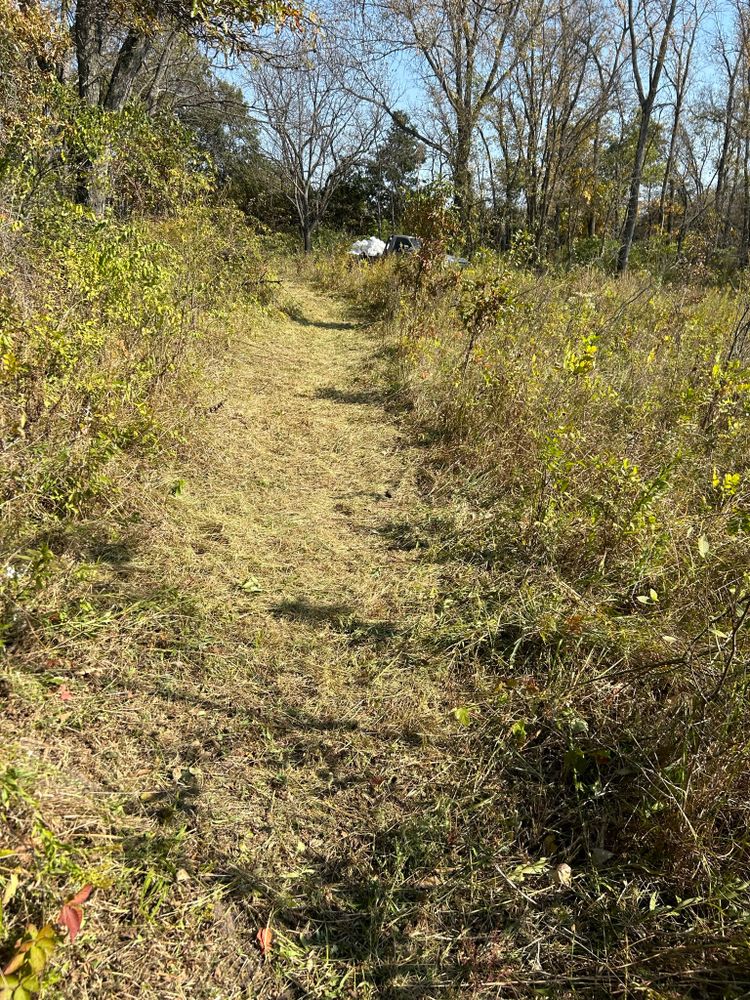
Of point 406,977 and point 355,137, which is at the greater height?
point 355,137

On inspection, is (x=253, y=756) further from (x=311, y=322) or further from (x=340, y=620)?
(x=311, y=322)

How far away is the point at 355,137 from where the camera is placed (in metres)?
20.4

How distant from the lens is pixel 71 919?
147 centimetres

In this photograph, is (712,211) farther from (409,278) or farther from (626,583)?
(626,583)

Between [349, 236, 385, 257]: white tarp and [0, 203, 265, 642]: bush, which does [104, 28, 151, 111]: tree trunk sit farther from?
[349, 236, 385, 257]: white tarp

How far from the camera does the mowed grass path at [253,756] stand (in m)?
1.59

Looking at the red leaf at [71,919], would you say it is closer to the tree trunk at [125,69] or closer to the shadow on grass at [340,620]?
the shadow on grass at [340,620]

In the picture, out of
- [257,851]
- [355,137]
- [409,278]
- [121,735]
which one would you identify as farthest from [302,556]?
[355,137]

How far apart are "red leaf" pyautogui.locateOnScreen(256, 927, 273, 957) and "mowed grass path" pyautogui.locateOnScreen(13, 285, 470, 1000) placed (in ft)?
0.07

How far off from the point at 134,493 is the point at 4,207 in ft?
7.19

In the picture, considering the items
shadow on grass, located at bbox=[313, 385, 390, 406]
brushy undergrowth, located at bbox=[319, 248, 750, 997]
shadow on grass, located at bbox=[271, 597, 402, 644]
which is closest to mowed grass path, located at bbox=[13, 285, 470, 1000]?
shadow on grass, located at bbox=[271, 597, 402, 644]

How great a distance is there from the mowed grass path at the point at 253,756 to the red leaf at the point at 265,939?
0.07ft

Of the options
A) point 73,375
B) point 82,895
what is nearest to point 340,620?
Result: point 82,895

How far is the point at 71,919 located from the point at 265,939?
524 millimetres
